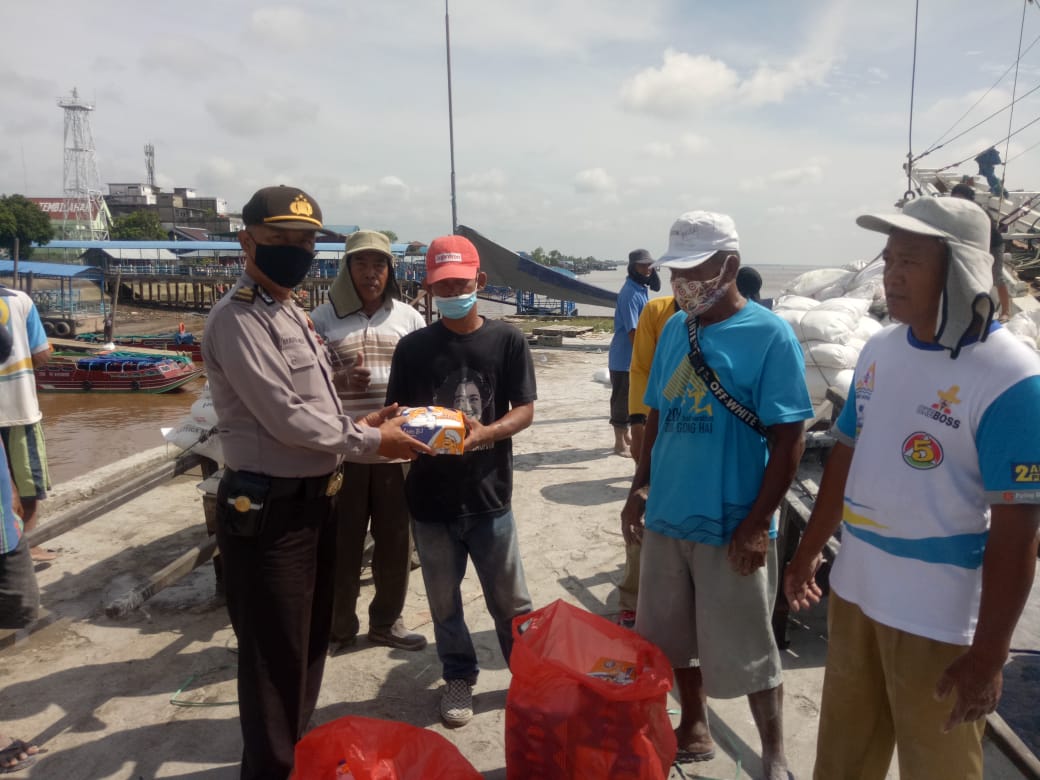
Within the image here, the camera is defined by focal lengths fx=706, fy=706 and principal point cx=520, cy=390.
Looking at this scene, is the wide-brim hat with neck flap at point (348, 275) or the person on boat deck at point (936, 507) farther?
the wide-brim hat with neck flap at point (348, 275)

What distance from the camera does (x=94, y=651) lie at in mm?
3303

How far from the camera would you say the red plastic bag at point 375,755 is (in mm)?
1901

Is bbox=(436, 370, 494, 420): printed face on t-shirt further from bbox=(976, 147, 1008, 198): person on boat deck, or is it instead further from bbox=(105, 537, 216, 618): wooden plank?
bbox=(976, 147, 1008, 198): person on boat deck

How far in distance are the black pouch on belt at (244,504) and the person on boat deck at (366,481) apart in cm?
113

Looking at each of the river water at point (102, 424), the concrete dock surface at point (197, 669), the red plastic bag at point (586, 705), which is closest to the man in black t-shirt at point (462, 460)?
the concrete dock surface at point (197, 669)

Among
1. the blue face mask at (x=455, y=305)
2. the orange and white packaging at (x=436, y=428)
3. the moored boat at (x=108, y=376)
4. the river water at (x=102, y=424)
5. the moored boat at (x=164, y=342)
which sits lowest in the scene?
the river water at (x=102, y=424)

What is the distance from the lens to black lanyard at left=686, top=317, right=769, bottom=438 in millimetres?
2281

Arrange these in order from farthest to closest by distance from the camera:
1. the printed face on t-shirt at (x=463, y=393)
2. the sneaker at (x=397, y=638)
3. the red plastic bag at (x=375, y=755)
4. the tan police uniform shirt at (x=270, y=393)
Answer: the sneaker at (x=397, y=638) < the printed face on t-shirt at (x=463, y=393) < the tan police uniform shirt at (x=270, y=393) < the red plastic bag at (x=375, y=755)

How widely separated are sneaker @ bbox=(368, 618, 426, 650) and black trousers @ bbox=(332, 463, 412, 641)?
0.09 ft

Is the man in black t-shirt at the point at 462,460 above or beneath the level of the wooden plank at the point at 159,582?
above

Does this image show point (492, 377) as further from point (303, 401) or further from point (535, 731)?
point (535, 731)

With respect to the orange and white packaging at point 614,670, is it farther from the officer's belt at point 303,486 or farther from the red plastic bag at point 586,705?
the officer's belt at point 303,486

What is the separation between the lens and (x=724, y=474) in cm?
232

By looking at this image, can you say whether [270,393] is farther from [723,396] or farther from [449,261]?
[723,396]
